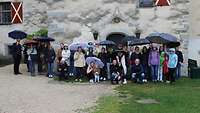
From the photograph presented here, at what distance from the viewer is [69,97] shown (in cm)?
1669

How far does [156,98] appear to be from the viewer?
1650 centimetres

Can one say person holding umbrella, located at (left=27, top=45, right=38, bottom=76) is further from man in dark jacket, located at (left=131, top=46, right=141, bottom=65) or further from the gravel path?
man in dark jacket, located at (left=131, top=46, right=141, bottom=65)

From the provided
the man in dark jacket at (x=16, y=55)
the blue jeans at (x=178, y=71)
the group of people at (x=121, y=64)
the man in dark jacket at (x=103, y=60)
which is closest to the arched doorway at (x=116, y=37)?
the group of people at (x=121, y=64)

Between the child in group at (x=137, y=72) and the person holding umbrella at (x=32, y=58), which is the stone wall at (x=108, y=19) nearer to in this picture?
the person holding umbrella at (x=32, y=58)

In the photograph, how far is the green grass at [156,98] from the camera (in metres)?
14.5

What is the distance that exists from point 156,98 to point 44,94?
3720mm

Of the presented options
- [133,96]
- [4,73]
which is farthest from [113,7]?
[133,96]

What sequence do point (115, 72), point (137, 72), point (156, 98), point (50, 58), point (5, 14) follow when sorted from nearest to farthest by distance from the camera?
1. point (156, 98)
2. point (115, 72)
3. point (137, 72)
4. point (50, 58)
5. point (5, 14)

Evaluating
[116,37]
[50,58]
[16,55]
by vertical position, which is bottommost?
[50,58]

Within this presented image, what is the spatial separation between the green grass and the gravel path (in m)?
0.59

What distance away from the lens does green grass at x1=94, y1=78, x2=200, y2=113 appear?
47.7 feet

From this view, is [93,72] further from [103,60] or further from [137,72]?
[137,72]

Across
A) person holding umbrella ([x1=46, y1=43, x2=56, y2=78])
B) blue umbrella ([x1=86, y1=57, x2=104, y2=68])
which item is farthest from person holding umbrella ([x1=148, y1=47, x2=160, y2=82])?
person holding umbrella ([x1=46, y1=43, x2=56, y2=78])

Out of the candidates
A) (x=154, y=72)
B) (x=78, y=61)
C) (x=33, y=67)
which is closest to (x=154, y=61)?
(x=154, y=72)
